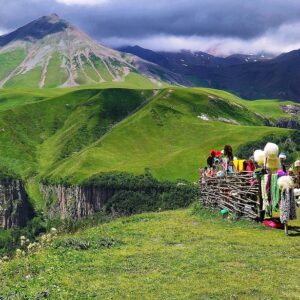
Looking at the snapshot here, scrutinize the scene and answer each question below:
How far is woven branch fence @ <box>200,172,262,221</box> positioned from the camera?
90.0ft

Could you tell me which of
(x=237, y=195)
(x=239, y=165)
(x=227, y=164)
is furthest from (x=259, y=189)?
(x=227, y=164)

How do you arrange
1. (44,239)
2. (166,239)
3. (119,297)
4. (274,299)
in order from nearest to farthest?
(274,299) < (119,297) < (44,239) < (166,239)

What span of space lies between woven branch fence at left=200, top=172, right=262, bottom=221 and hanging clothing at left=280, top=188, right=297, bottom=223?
267 cm

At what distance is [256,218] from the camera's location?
90.1ft

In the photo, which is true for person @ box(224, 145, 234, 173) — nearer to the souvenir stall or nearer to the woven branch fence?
the souvenir stall

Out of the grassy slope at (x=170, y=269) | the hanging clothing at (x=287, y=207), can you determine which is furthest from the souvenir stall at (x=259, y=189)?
the grassy slope at (x=170, y=269)

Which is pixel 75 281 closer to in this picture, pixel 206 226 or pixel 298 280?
pixel 298 280

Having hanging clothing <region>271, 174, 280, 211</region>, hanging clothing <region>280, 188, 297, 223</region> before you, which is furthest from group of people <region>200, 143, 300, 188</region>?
hanging clothing <region>280, 188, 297, 223</region>

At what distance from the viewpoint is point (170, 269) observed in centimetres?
1806

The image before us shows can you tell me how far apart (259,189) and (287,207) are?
3081mm

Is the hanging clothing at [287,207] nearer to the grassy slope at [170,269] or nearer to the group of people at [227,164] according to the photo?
the grassy slope at [170,269]

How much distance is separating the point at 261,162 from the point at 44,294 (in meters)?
16.2

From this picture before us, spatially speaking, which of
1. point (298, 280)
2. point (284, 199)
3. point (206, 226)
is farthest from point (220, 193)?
point (298, 280)

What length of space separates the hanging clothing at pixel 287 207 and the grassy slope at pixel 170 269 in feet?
3.11
